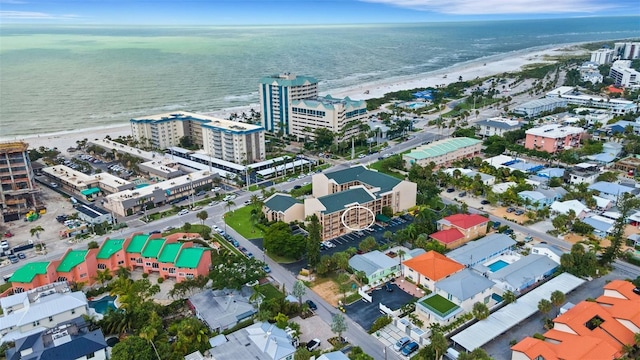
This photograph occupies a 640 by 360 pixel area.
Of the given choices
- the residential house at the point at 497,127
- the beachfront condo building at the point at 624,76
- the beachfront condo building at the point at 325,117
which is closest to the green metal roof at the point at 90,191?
the beachfront condo building at the point at 325,117

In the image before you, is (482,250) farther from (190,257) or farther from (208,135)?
(208,135)

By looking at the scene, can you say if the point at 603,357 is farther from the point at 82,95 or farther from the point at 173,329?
the point at 82,95

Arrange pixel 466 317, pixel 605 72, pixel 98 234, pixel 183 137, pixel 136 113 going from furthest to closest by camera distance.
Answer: pixel 605 72, pixel 136 113, pixel 183 137, pixel 98 234, pixel 466 317

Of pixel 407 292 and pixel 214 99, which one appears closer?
pixel 407 292

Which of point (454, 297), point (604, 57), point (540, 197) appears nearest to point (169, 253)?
point (454, 297)

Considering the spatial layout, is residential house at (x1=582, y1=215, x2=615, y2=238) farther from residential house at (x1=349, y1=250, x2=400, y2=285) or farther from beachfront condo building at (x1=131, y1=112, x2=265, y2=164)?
beachfront condo building at (x1=131, y1=112, x2=265, y2=164)

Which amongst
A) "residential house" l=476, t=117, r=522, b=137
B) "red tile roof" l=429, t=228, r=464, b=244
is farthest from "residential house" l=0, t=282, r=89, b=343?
"residential house" l=476, t=117, r=522, b=137

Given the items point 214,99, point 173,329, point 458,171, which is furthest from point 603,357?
point 214,99

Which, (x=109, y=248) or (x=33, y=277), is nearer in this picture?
(x=33, y=277)
